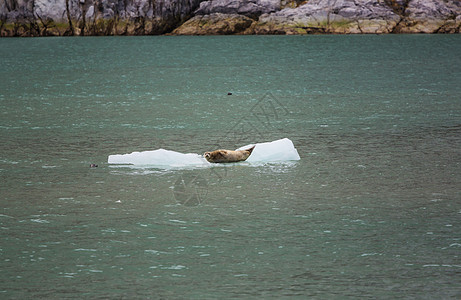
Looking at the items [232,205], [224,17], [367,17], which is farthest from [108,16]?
[232,205]

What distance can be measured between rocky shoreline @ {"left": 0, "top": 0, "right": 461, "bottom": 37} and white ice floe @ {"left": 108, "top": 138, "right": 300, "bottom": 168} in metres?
139

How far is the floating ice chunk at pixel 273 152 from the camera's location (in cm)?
2027

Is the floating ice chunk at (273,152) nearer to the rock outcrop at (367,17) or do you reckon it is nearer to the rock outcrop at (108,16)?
the rock outcrop at (367,17)

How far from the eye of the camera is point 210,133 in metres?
25.6

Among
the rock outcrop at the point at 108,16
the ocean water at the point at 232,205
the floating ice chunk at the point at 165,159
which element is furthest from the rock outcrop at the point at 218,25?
the floating ice chunk at the point at 165,159

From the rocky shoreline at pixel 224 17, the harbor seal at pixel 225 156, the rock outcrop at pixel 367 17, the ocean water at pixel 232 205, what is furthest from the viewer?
the rocky shoreline at pixel 224 17

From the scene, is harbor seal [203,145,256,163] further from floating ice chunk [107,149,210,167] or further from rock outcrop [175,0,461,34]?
rock outcrop [175,0,461,34]

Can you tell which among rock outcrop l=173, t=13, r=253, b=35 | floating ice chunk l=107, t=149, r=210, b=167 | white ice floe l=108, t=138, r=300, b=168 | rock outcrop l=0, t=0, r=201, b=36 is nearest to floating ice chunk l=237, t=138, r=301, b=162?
white ice floe l=108, t=138, r=300, b=168

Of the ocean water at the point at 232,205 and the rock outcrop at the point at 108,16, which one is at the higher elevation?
the ocean water at the point at 232,205

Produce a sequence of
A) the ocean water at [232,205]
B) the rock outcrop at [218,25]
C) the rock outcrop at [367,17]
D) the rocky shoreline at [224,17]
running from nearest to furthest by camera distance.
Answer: the ocean water at [232,205]
the rock outcrop at [367,17]
the rocky shoreline at [224,17]
the rock outcrop at [218,25]

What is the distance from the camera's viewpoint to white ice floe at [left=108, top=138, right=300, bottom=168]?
1984 cm

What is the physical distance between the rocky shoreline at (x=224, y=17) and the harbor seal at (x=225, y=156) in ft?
456

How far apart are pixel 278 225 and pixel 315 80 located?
3554 centimetres

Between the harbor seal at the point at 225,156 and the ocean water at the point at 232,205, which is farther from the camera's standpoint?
the harbor seal at the point at 225,156
